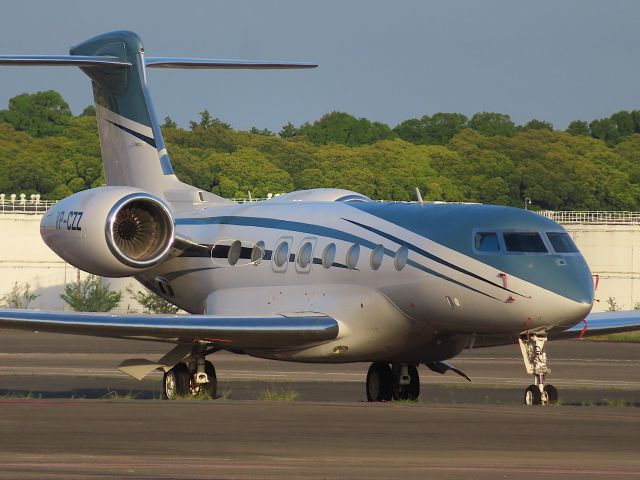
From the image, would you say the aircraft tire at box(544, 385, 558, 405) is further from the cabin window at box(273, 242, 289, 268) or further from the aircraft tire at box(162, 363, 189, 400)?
the aircraft tire at box(162, 363, 189, 400)

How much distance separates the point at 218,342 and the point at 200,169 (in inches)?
3857

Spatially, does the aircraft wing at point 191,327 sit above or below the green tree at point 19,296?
above

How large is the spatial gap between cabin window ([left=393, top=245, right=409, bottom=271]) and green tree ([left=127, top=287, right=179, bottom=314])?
36.6 m

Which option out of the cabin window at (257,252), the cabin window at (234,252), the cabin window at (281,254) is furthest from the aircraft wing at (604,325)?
the cabin window at (234,252)

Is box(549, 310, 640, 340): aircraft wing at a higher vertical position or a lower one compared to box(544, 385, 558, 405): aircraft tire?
higher

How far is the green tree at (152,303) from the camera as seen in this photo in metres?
56.9

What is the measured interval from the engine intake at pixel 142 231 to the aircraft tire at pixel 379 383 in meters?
3.61

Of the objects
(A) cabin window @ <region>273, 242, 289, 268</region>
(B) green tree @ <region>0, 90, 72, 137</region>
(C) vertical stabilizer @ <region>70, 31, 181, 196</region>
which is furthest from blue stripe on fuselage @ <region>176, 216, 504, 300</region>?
(B) green tree @ <region>0, 90, 72, 137</region>

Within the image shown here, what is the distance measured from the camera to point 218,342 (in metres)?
21.2

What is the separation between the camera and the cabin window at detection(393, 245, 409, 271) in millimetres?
20219

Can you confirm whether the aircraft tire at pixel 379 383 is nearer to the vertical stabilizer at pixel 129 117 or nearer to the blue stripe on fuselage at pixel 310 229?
the blue stripe on fuselage at pixel 310 229

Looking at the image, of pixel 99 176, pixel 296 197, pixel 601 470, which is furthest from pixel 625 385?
pixel 99 176

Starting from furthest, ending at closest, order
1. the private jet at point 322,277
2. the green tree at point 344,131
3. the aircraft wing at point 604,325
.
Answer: the green tree at point 344,131
the aircraft wing at point 604,325
the private jet at point 322,277

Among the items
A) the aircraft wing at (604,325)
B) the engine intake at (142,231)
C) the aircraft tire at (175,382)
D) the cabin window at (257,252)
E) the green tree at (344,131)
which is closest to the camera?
the aircraft wing at (604,325)
